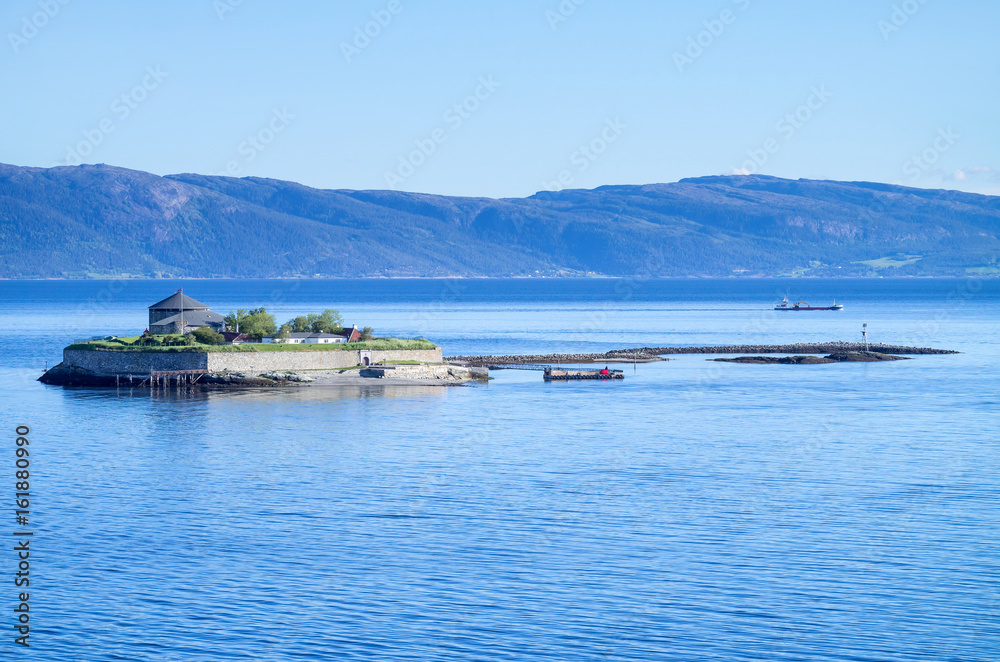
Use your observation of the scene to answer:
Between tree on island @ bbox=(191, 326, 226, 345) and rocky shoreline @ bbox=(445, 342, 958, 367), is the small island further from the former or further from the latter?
rocky shoreline @ bbox=(445, 342, 958, 367)

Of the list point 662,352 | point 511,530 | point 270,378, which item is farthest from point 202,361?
point 662,352

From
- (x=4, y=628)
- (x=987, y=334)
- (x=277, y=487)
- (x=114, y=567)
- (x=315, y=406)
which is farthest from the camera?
(x=987, y=334)

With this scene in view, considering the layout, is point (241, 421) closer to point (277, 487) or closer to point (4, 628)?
point (277, 487)

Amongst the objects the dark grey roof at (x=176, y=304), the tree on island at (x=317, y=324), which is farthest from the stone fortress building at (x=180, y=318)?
the tree on island at (x=317, y=324)

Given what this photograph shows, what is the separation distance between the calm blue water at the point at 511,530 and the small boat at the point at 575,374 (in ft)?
52.2

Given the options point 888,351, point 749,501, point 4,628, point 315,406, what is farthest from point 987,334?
point 4,628

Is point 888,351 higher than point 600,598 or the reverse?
higher

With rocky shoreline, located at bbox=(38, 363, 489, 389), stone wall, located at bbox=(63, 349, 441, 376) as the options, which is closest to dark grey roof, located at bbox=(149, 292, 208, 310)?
stone wall, located at bbox=(63, 349, 441, 376)

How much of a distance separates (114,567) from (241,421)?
1133 inches

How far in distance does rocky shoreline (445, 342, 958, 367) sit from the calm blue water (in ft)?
92.1

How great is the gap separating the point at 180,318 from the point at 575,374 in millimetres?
28752

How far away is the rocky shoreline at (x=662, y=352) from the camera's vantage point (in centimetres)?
9569

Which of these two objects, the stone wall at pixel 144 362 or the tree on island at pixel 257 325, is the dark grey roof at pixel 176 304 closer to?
the tree on island at pixel 257 325

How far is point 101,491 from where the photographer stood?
39.4 m
